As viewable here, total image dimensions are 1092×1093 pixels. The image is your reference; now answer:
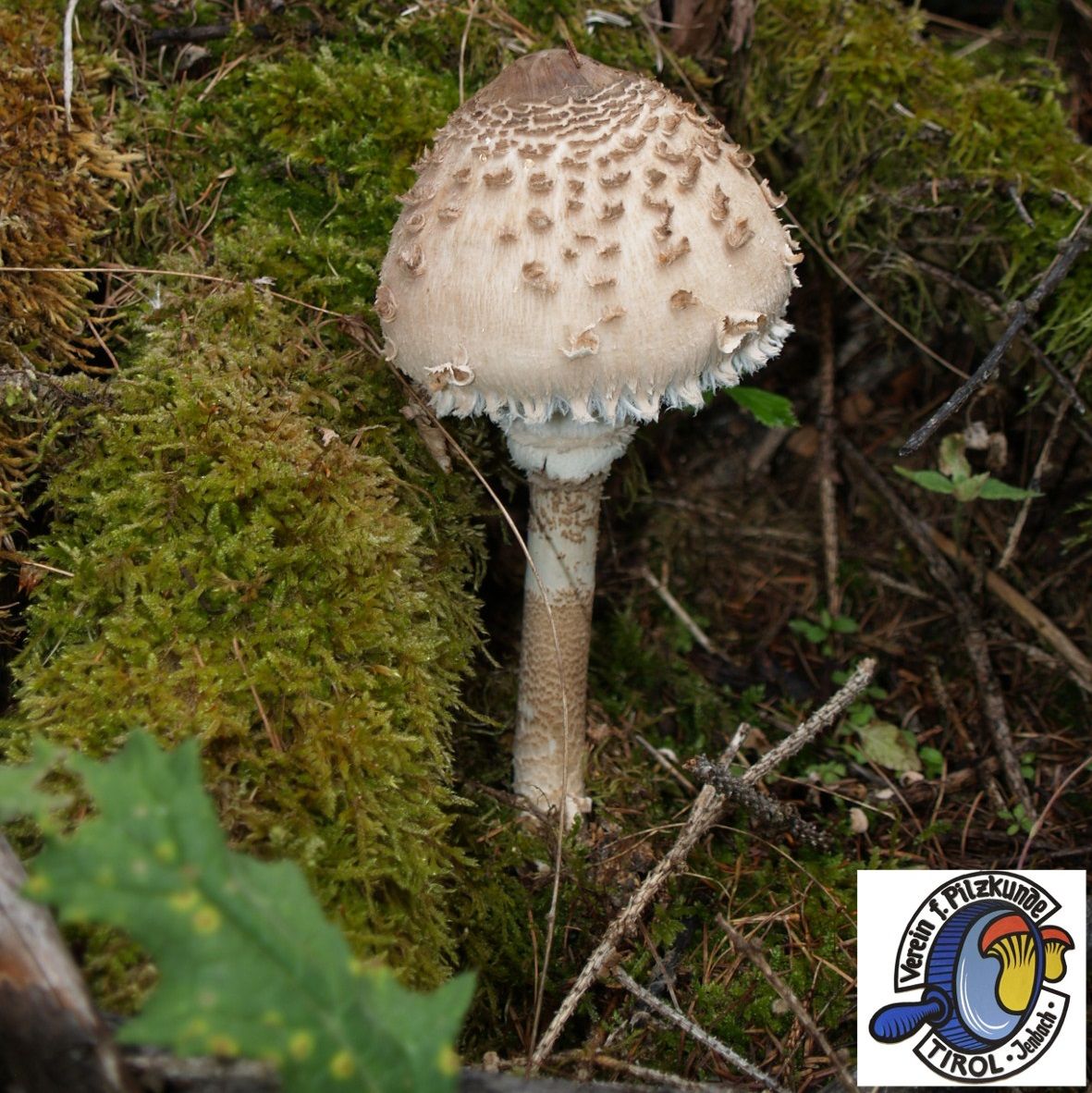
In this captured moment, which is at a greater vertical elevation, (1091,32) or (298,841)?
(1091,32)

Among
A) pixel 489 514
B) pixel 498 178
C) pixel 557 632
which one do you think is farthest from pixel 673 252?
pixel 557 632

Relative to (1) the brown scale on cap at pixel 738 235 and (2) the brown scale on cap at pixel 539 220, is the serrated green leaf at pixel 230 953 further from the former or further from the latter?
(1) the brown scale on cap at pixel 738 235

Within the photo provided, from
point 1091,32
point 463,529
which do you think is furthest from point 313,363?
point 1091,32

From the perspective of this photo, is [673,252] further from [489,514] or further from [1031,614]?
[1031,614]

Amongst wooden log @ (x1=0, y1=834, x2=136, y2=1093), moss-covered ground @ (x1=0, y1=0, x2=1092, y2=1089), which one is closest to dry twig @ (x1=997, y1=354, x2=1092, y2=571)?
moss-covered ground @ (x1=0, y1=0, x2=1092, y2=1089)

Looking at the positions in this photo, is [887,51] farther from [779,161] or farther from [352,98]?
[352,98]
